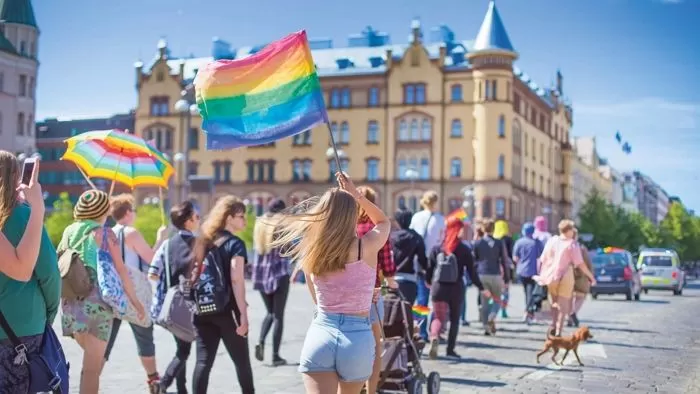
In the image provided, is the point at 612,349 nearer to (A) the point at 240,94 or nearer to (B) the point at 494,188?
(A) the point at 240,94

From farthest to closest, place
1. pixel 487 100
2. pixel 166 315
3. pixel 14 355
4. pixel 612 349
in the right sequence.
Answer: pixel 487 100 < pixel 612 349 < pixel 166 315 < pixel 14 355

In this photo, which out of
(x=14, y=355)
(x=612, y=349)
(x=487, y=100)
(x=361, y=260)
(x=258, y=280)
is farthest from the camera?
(x=487, y=100)

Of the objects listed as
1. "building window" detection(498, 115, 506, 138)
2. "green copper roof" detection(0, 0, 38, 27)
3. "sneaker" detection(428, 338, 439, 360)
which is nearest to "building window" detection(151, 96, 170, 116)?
"building window" detection(498, 115, 506, 138)

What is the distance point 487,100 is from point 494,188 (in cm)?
630

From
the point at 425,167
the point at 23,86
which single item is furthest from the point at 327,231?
the point at 425,167

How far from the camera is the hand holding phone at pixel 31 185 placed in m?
4.60

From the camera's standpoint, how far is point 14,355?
15.2 ft

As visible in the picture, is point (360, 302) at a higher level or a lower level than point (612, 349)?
higher

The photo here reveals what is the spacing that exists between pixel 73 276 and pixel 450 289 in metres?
6.26

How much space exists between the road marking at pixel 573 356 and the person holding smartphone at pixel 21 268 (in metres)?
6.94

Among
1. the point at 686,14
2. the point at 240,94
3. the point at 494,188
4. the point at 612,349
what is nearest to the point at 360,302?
the point at 240,94

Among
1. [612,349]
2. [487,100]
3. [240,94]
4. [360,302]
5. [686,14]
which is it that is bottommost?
[612,349]

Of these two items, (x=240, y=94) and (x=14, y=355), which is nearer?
(x=14, y=355)

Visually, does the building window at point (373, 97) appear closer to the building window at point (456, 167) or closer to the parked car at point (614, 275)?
the building window at point (456, 167)
